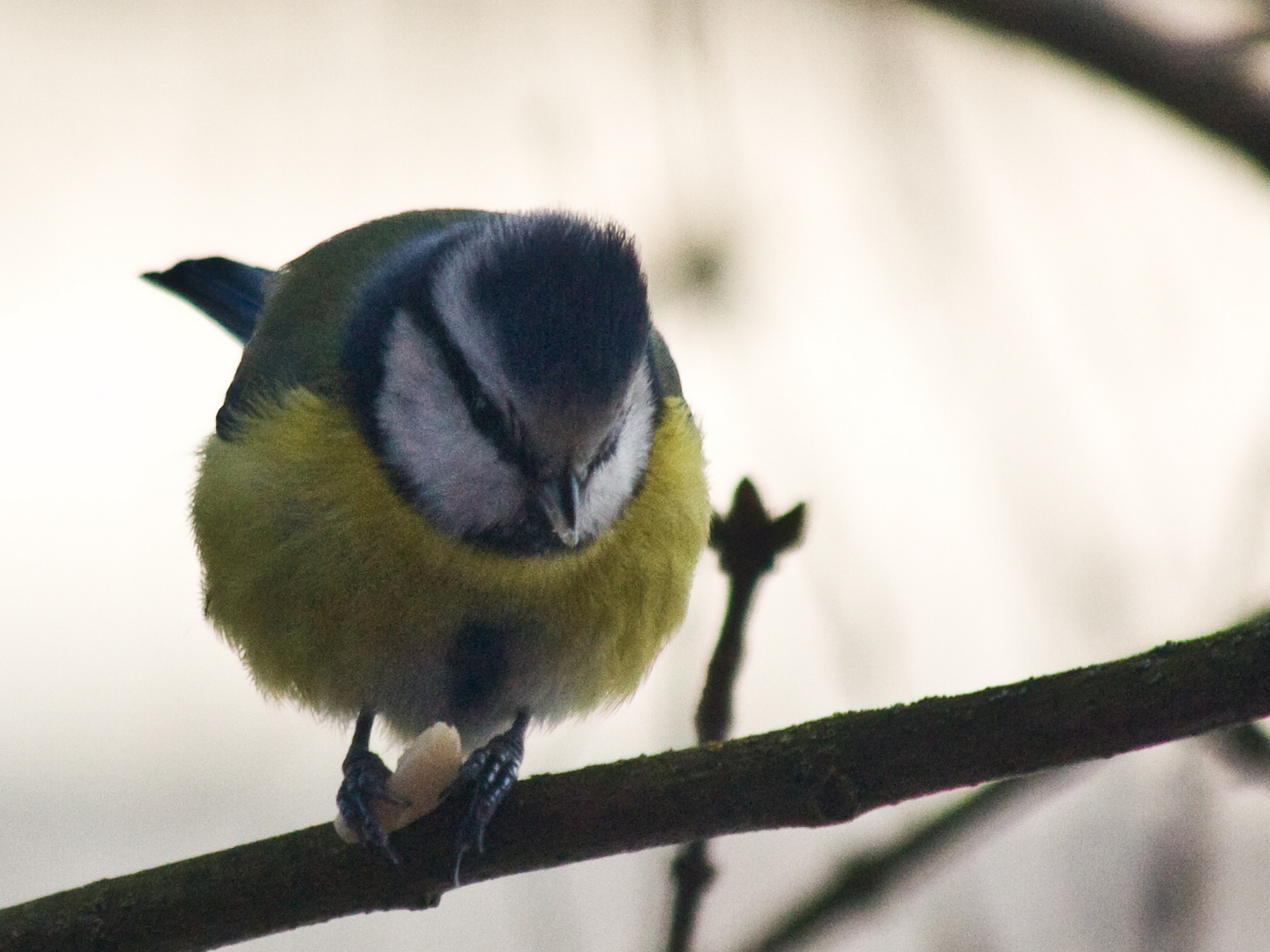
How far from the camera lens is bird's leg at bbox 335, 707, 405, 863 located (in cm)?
87

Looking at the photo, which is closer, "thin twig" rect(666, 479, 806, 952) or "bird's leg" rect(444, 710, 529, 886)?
"thin twig" rect(666, 479, 806, 952)

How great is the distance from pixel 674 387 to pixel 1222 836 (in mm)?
628

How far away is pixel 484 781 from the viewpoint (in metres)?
0.95

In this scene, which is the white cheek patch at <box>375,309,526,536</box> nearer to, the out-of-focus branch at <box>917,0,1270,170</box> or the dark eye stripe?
the dark eye stripe

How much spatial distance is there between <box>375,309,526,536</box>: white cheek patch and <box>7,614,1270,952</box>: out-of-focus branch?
22 cm

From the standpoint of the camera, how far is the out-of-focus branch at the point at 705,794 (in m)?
0.68

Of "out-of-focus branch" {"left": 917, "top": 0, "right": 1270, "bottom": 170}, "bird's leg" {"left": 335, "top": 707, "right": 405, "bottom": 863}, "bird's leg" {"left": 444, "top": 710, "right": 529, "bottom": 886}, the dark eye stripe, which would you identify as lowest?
"bird's leg" {"left": 335, "top": 707, "right": 405, "bottom": 863}

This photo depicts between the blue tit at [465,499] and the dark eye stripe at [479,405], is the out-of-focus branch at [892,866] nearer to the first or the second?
the blue tit at [465,499]

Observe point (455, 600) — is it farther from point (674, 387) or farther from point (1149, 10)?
point (1149, 10)

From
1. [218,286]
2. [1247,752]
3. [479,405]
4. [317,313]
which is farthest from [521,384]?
[218,286]

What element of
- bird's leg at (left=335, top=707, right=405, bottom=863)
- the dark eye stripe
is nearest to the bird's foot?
bird's leg at (left=335, top=707, right=405, bottom=863)

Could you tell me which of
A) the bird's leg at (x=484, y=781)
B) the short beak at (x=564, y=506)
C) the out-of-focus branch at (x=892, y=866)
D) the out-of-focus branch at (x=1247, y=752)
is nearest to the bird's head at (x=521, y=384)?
the short beak at (x=564, y=506)

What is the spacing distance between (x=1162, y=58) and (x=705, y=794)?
541 millimetres

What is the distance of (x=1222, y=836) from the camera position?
1190mm
